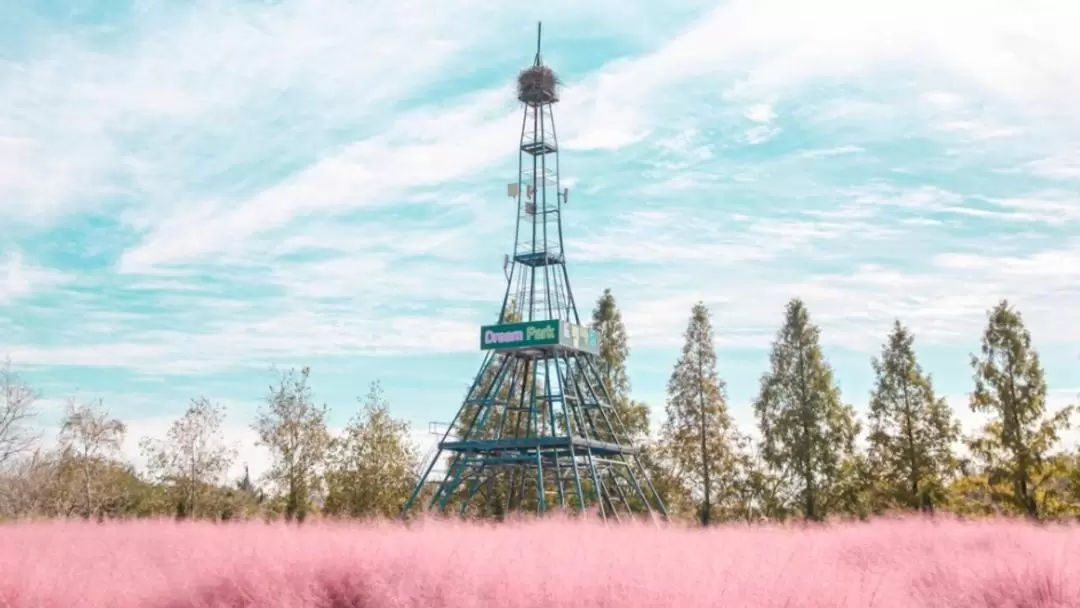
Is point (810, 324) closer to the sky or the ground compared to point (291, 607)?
closer to the sky

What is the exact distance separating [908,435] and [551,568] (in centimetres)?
3378

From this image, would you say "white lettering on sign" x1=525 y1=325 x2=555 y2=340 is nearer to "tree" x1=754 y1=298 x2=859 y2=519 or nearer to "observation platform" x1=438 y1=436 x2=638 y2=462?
"observation platform" x1=438 y1=436 x2=638 y2=462

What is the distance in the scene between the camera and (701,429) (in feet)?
158

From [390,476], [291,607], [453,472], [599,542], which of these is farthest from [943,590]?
[390,476]

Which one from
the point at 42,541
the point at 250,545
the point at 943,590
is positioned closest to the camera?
the point at 943,590

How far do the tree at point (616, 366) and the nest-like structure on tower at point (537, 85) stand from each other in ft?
37.6

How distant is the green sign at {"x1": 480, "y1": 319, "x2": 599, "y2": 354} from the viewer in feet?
148

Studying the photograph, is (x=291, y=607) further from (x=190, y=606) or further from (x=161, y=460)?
(x=161, y=460)

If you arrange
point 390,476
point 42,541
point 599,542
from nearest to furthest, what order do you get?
point 599,542 < point 42,541 < point 390,476

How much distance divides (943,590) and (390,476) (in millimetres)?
37400

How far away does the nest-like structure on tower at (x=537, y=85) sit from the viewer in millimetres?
49719

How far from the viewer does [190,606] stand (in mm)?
16984

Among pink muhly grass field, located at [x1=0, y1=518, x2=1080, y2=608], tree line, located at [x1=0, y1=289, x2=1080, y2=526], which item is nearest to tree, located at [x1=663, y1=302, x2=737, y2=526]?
tree line, located at [x1=0, y1=289, x2=1080, y2=526]

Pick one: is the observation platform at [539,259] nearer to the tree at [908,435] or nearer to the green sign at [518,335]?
the green sign at [518,335]
